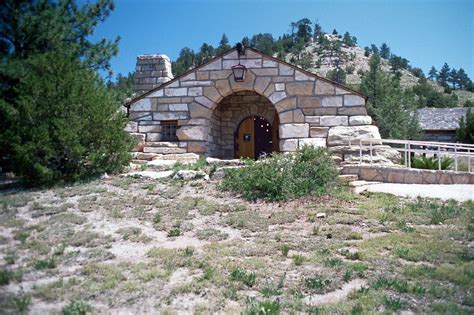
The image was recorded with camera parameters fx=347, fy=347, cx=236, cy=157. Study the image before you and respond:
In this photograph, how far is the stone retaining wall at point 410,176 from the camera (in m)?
8.29

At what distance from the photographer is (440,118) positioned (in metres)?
31.9

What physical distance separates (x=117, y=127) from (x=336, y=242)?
5553mm

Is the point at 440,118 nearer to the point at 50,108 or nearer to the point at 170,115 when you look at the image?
the point at 170,115

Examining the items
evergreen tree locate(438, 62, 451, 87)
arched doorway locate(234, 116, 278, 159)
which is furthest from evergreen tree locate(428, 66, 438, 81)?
arched doorway locate(234, 116, 278, 159)

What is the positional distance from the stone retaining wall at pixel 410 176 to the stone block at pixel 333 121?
1534 millimetres

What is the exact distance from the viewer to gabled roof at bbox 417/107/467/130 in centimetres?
3014

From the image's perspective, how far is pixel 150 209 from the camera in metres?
5.84

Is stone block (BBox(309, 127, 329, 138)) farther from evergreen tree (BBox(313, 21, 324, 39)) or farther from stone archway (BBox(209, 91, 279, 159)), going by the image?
evergreen tree (BBox(313, 21, 324, 39))

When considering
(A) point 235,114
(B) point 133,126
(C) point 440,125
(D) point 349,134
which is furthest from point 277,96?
(C) point 440,125

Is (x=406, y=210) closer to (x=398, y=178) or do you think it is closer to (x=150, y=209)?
(x=398, y=178)

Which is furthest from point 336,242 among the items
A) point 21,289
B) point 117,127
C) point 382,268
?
point 117,127

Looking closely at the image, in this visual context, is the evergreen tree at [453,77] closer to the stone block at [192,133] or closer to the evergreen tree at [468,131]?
the evergreen tree at [468,131]

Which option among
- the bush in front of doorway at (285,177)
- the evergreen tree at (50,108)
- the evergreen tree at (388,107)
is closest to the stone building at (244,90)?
the evergreen tree at (50,108)

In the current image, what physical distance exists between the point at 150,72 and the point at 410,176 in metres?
9.25
